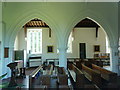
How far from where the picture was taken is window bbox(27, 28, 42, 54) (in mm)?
12320

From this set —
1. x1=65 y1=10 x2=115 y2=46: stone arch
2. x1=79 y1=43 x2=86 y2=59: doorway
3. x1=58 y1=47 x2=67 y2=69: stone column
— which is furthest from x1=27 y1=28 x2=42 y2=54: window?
x1=65 y1=10 x2=115 y2=46: stone arch

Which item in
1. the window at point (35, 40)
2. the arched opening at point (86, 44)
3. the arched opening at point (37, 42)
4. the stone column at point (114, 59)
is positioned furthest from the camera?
the arched opening at point (86, 44)

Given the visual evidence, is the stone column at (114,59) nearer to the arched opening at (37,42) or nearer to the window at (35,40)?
the arched opening at (37,42)

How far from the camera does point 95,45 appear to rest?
12.6 metres

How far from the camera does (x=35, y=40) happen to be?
12406 mm

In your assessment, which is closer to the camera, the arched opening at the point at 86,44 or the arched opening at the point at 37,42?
the arched opening at the point at 37,42

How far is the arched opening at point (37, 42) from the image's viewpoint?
1191 centimetres

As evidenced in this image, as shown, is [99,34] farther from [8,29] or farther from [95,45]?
[8,29]

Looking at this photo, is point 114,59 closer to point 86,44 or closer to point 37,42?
point 86,44

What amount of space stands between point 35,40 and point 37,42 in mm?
271

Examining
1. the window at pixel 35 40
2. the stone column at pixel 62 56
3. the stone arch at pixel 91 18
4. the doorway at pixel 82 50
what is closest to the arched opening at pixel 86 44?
the doorway at pixel 82 50

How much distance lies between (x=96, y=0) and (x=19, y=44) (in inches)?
319

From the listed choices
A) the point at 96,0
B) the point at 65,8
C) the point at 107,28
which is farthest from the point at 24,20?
the point at 107,28

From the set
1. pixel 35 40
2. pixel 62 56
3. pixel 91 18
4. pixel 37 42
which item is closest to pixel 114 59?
pixel 91 18
